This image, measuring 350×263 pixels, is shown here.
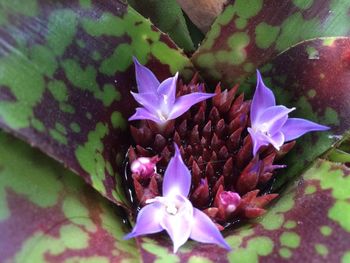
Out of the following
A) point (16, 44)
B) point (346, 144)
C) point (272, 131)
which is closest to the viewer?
point (16, 44)

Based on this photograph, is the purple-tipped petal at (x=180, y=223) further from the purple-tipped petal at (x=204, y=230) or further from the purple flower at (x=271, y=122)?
the purple flower at (x=271, y=122)

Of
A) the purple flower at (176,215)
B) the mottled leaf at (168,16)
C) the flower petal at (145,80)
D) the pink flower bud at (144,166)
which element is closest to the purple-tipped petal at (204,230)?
the purple flower at (176,215)

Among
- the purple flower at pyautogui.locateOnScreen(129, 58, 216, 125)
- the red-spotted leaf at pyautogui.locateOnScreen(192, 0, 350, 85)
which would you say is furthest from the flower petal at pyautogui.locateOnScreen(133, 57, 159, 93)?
the red-spotted leaf at pyautogui.locateOnScreen(192, 0, 350, 85)

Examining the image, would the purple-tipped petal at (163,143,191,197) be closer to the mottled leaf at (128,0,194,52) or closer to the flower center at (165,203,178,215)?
the flower center at (165,203,178,215)

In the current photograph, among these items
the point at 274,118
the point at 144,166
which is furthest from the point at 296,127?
the point at 144,166

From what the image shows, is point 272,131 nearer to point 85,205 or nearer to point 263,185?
point 263,185

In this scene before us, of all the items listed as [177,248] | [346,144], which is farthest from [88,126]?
[346,144]
